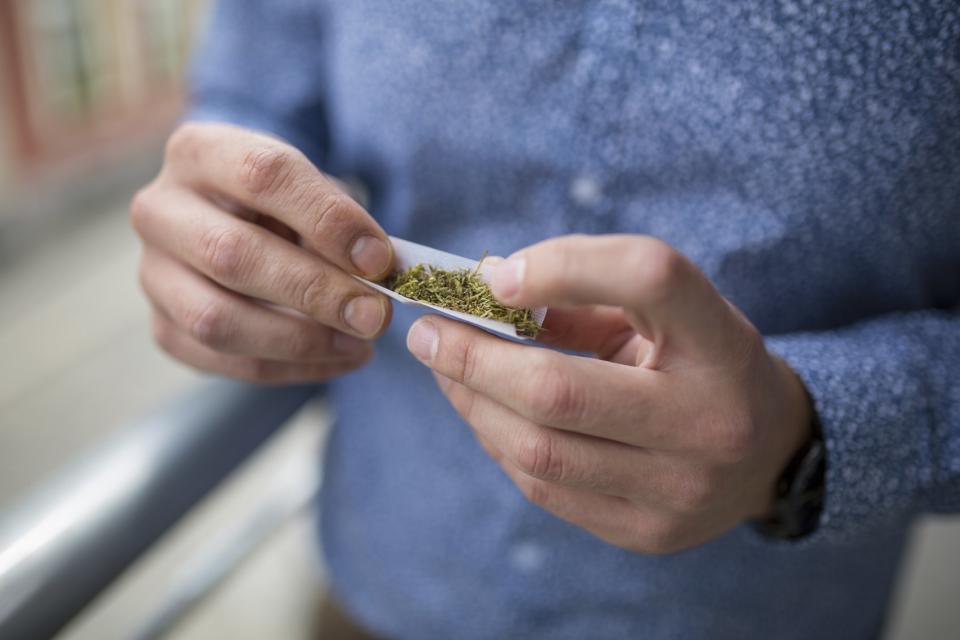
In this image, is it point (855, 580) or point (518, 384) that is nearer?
point (518, 384)

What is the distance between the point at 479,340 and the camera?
1.63 ft

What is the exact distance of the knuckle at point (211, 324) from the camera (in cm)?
61

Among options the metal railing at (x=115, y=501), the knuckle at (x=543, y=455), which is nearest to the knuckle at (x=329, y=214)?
the knuckle at (x=543, y=455)

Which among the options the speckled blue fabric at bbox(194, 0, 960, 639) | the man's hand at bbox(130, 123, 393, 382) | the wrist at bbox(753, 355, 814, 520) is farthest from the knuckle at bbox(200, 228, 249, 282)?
the wrist at bbox(753, 355, 814, 520)

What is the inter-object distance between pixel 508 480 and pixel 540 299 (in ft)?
1.33

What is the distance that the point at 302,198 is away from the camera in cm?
55

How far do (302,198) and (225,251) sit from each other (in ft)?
0.27

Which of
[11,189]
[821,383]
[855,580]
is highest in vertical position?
[821,383]

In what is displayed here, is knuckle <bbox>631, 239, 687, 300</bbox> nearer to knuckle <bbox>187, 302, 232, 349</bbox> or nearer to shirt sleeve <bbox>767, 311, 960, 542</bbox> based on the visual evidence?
shirt sleeve <bbox>767, 311, 960, 542</bbox>

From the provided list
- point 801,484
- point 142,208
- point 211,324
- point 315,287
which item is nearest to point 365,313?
point 315,287

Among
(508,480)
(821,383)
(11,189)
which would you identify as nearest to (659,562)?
(508,480)

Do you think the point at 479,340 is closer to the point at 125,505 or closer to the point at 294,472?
the point at 125,505

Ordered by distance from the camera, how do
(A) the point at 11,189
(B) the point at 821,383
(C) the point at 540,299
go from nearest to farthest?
1. (C) the point at 540,299
2. (B) the point at 821,383
3. (A) the point at 11,189

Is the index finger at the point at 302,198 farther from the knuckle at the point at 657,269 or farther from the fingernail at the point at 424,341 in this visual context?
the knuckle at the point at 657,269
